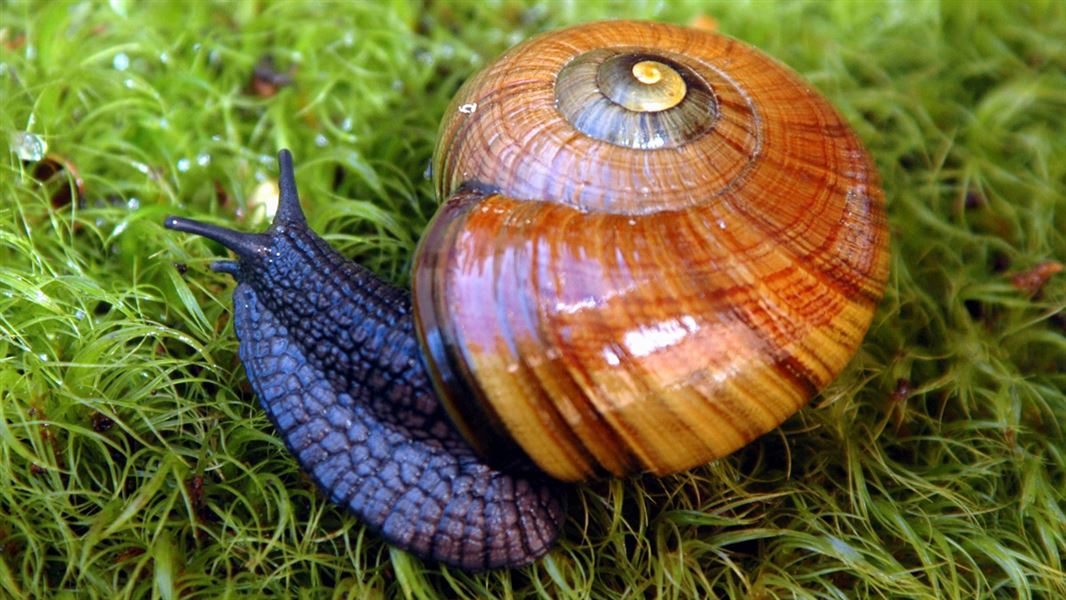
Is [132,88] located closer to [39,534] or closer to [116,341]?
[116,341]

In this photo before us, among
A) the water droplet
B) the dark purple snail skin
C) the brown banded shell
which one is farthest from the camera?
the water droplet

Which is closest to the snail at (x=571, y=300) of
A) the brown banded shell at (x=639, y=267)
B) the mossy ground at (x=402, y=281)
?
the brown banded shell at (x=639, y=267)

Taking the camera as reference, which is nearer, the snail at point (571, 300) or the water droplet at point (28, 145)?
the snail at point (571, 300)

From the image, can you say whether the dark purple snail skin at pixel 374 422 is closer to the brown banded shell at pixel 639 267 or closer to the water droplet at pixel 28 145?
the brown banded shell at pixel 639 267

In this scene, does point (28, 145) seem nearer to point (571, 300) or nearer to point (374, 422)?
point (374, 422)

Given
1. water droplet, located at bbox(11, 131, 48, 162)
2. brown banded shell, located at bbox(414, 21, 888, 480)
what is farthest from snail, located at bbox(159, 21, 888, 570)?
water droplet, located at bbox(11, 131, 48, 162)

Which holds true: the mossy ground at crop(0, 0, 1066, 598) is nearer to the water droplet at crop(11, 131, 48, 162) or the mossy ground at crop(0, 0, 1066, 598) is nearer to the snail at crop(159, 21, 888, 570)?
the water droplet at crop(11, 131, 48, 162)

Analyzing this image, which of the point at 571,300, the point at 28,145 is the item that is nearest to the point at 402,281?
the point at 571,300
